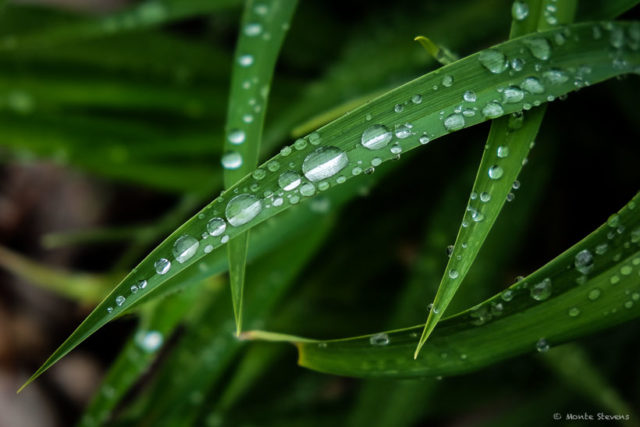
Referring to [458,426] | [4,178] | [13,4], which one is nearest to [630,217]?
[458,426]

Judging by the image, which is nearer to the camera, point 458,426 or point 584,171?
point 584,171

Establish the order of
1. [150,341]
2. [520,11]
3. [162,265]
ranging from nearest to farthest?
[162,265] → [520,11] → [150,341]

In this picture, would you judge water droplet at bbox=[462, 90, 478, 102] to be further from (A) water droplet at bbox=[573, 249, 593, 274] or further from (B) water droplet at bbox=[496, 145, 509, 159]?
(A) water droplet at bbox=[573, 249, 593, 274]

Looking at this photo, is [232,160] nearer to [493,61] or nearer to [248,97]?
[248,97]

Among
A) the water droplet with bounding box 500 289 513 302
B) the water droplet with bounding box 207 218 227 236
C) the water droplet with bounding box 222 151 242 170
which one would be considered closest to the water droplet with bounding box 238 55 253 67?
the water droplet with bounding box 222 151 242 170

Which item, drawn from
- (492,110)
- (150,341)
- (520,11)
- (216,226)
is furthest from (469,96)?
(150,341)

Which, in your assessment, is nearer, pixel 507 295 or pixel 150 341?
pixel 507 295

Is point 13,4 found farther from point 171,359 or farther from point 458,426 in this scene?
point 458,426
